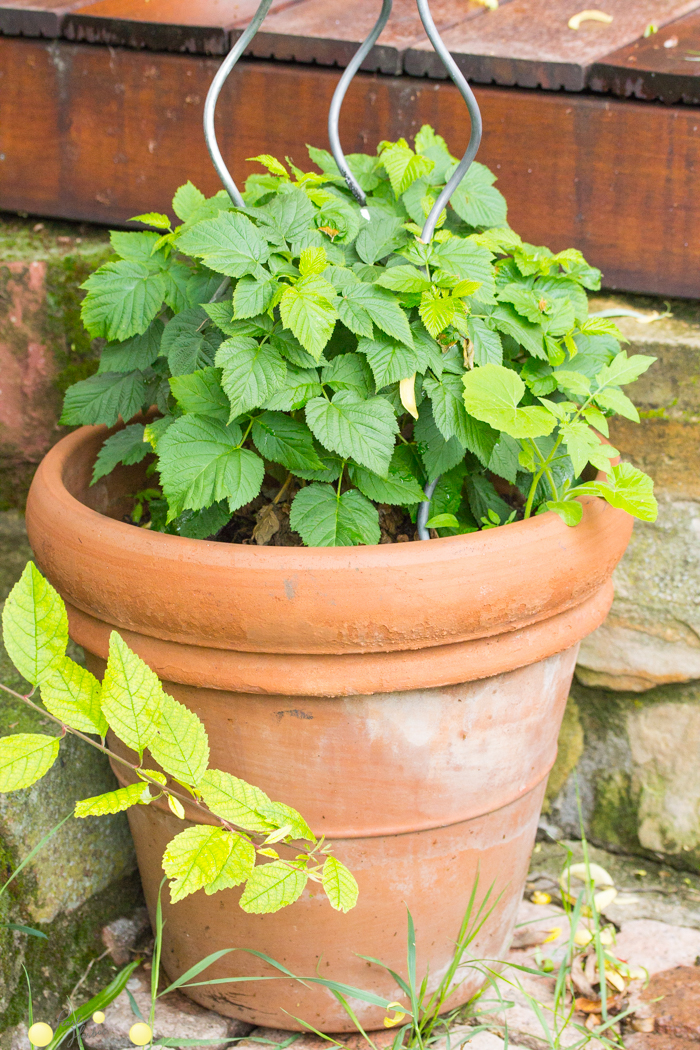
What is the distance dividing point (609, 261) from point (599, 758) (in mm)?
932

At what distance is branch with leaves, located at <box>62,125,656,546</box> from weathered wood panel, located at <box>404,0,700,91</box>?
37cm

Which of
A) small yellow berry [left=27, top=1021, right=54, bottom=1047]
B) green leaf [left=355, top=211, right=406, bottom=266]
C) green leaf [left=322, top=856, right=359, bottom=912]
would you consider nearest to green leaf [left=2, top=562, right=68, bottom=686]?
green leaf [left=322, top=856, right=359, bottom=912]

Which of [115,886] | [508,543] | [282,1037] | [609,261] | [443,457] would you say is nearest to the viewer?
[508,543]

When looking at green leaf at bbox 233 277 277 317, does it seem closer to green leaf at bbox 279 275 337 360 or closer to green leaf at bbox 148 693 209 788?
green leaf at bbox 279 275 337 360

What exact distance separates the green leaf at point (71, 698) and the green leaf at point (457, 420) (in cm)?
51

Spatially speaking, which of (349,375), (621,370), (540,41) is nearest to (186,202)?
(349,375)

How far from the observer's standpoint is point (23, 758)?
94 cm

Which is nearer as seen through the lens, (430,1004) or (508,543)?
(508,543)

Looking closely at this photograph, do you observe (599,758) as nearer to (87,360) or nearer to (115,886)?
(115,886)

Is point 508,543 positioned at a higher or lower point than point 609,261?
lower

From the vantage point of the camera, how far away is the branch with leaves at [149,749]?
0.93 m

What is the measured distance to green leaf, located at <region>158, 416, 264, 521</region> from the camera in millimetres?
1064

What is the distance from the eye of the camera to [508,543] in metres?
1.07

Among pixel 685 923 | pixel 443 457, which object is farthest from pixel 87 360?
pixel 685 923
